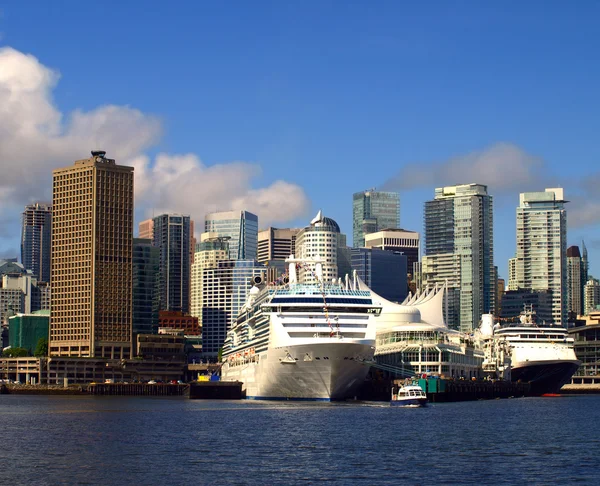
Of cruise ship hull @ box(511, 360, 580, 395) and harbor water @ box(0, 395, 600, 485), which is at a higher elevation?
cruise ship hull @ box(511, 360, 580, 395)

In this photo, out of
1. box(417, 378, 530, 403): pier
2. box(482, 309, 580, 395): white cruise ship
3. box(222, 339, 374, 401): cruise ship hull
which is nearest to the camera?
box(222, 339, 374, 401): cruise ship hull

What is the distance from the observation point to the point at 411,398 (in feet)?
436

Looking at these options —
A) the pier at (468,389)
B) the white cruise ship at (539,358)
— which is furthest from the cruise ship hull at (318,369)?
the white cruise ship at (539,358)

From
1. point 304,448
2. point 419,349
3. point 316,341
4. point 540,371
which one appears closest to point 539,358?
point 540,371

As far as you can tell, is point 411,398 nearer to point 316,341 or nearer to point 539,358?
point 316,341

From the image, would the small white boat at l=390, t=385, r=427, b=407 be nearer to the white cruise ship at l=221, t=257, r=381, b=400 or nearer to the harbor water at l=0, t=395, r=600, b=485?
the white cruise ship at l=221, t=257, r=381, b=400

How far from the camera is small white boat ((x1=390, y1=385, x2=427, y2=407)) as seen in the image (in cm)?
13312

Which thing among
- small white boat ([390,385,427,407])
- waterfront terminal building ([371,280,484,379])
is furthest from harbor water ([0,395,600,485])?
waterfront terminal building ([371,280,484,379])

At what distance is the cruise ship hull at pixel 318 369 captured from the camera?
131m

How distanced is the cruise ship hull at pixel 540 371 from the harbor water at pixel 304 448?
218ft

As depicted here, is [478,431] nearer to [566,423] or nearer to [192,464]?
[566,423]

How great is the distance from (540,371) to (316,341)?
72.4 meters

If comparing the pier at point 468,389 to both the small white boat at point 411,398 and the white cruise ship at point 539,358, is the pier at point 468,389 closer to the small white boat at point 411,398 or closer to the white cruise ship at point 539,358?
the white cruise ship at point 539,358

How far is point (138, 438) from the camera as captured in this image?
89.8 metres
